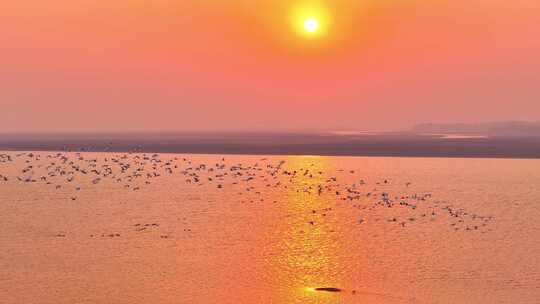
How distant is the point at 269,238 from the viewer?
31328mm

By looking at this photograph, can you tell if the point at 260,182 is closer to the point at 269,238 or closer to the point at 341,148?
the point at 269,238

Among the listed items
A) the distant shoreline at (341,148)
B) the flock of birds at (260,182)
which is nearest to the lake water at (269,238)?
the flock of birds at (260,182)

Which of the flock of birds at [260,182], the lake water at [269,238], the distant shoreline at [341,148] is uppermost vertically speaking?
the distant shoreline at [341,148]

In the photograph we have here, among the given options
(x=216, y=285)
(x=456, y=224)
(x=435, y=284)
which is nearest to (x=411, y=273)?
(x=435, y=284)

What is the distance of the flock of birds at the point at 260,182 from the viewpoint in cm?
3843

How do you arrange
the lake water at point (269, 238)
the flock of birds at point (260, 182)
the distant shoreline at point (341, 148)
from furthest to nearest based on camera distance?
the distant shoreline at point (341, 148)
the flock of birds at point (260, 182)
the lake water at point (269, 238)

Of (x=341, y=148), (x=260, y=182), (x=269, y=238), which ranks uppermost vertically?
(x=341, y=148)

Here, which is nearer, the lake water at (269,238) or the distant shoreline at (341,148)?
the lake water at (269,238)

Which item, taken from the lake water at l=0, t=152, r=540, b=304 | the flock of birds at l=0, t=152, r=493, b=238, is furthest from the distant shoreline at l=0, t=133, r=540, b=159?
the lake water at l=0, t=152, r=540, b=304

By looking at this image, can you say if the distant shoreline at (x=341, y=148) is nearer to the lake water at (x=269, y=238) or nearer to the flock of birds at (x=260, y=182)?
the flock of birds at (x=260, y=182)

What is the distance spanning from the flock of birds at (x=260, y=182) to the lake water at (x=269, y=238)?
199mm

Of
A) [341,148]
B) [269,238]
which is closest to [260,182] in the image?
[269,238]

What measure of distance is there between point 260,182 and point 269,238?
2285cm

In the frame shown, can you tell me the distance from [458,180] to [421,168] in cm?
1261
